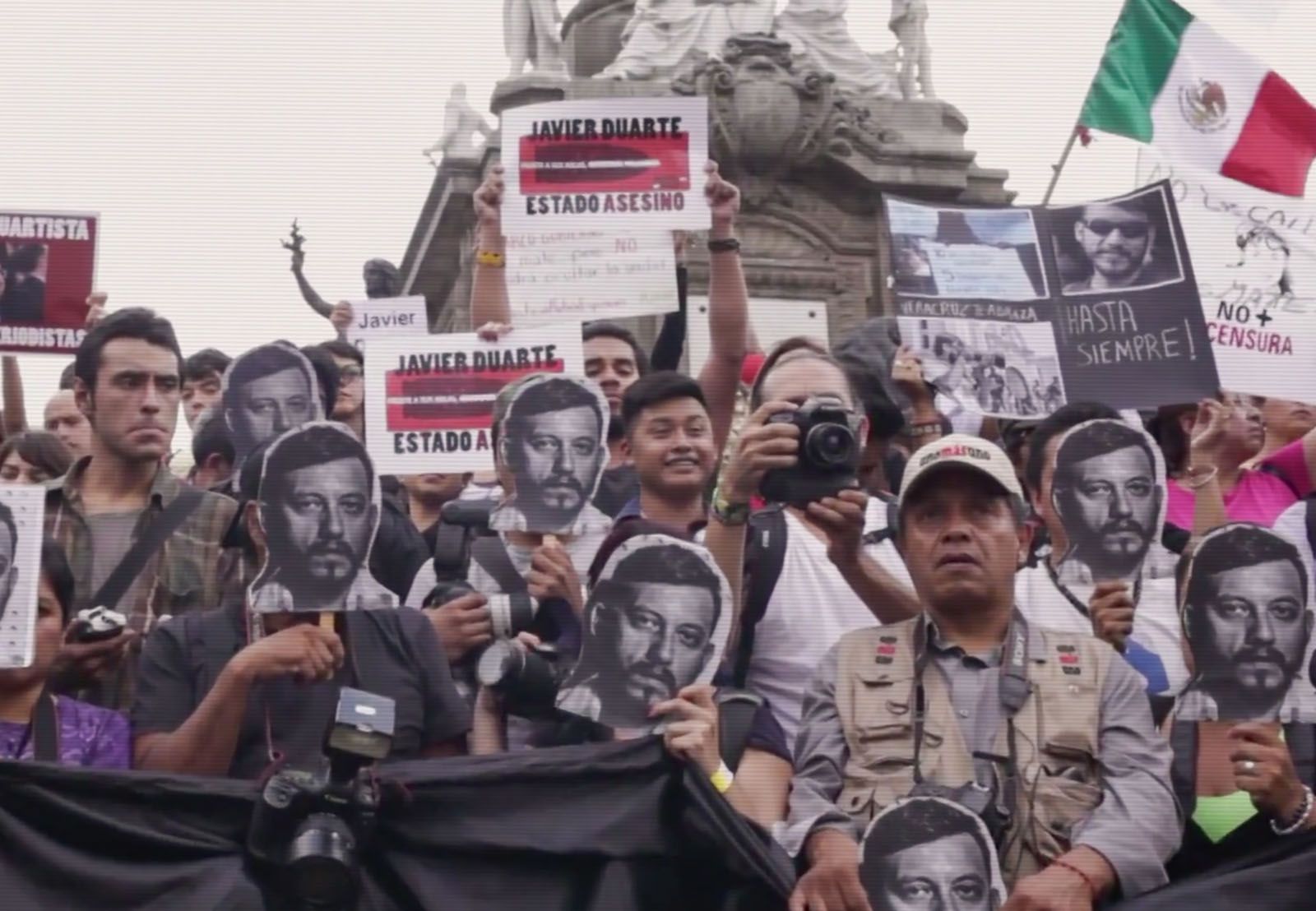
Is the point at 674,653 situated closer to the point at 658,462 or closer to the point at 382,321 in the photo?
the point at 658,462

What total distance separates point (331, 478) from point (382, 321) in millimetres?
4470

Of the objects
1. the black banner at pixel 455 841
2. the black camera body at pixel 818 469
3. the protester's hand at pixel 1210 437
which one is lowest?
the black banner at pixel 455 841

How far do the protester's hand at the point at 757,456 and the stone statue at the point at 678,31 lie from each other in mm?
15698

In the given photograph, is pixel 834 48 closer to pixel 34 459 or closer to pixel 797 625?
pixel 34 459

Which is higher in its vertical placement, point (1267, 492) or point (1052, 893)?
point (1267, 492)

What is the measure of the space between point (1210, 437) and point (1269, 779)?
2530 millimetres

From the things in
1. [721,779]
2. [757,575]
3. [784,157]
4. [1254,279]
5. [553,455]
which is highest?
[784,157]

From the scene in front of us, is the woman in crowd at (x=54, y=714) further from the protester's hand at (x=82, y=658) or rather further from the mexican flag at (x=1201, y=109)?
the mexican flag at (x=1201, y=109)

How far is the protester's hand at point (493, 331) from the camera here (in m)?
7.28

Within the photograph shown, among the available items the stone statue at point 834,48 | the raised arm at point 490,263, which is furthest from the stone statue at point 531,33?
the raised arm at point 490,263

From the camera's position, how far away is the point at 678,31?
21.7 m

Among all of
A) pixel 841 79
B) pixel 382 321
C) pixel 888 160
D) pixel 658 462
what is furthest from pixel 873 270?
pixel 658 462

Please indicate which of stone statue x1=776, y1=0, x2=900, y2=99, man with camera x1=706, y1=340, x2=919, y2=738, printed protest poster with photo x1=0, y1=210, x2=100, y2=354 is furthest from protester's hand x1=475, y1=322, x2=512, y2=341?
stone statue x1=776, y1=0, x2=900, y2=99

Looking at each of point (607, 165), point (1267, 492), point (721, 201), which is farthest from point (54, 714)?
point (1267, 492)
